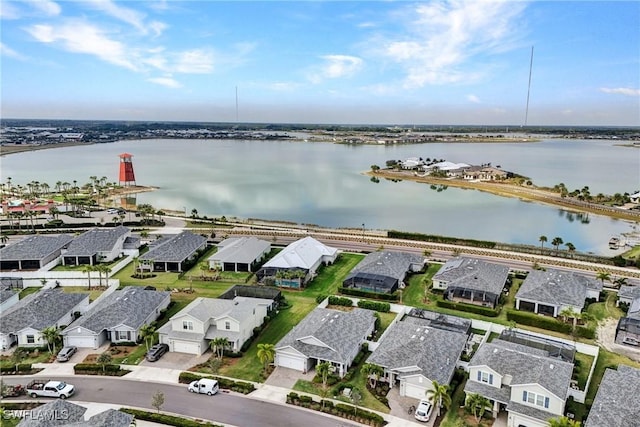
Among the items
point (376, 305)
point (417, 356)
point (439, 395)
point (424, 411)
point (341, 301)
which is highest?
point (417, 356)

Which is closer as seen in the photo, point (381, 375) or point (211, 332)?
point (381, 375)

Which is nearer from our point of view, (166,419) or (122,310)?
(166,419)

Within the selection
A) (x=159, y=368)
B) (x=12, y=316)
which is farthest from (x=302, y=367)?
(x=12, y=316)

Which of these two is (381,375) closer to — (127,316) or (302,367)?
(302,367)

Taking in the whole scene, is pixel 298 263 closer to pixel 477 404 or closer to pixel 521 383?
pixel 477 404

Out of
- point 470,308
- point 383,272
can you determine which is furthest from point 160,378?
point 470,308

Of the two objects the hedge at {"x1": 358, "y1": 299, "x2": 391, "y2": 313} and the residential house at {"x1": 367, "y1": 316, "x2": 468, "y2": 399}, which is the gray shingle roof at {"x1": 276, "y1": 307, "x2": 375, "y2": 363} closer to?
the residential house at {"x1": 367, "y1": 316, "x2": 468, "y2": 399}

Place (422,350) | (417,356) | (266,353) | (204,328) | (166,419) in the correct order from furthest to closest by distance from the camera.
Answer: (204,328) < (266,353) < (422,350) < (417,356) < (166,419)
